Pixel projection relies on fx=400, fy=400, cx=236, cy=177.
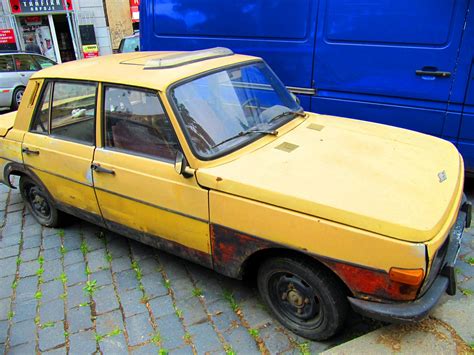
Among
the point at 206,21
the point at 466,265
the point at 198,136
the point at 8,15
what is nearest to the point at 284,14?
the point at 206,21

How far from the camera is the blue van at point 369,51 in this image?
12.7 ft

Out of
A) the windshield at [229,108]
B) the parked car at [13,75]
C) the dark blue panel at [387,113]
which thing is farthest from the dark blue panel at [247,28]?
the parked car at [13,75]

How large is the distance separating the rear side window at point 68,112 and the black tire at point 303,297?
5.95 ft

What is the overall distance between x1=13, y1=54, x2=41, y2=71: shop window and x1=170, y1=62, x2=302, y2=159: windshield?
28.8 feet

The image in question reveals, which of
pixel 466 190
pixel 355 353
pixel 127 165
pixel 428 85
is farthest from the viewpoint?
pixel 466 190

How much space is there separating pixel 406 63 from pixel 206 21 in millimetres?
2478

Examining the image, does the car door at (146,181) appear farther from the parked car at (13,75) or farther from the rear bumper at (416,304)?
the parked car at (13,75)

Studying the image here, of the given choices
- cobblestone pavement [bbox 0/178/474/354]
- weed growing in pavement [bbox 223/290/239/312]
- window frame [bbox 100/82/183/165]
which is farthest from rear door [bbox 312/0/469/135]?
weed growing in pavement [bbox 223/290/239/312]

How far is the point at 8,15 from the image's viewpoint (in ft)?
48.3

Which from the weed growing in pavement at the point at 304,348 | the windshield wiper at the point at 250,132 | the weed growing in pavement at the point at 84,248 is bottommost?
the weed growing in pavement at the point at 84,248

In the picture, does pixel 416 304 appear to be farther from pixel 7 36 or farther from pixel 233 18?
pixel 7 36

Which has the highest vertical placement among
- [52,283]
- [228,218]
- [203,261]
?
[228,218]

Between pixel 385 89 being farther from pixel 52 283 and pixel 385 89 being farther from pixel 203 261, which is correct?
pixel 52 283

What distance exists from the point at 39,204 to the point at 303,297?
3070mm
